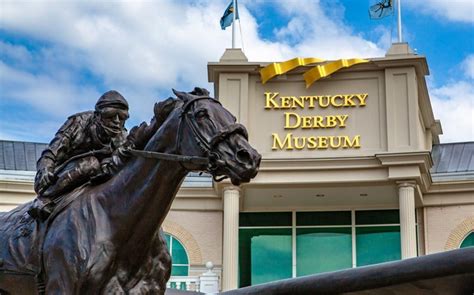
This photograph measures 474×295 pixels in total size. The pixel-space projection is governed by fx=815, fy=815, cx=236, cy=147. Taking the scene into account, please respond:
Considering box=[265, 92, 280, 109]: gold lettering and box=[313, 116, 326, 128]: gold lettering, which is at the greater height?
box=[265, 92, 280, 109]: gold lettering

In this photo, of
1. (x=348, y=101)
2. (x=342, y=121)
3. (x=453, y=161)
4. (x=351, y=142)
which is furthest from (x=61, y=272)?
(x=453, y=161)

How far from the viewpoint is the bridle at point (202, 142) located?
427cm

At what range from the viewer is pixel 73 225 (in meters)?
4.88

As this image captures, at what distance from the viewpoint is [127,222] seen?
485 cm

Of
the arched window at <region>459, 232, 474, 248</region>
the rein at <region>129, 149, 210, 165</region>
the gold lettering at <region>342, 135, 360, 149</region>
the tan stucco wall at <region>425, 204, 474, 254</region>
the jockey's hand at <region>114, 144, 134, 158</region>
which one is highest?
the gold lettering at <region>342, 135, 360, 149</region>

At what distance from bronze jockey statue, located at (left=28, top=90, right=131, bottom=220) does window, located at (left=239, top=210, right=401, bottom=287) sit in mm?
22951

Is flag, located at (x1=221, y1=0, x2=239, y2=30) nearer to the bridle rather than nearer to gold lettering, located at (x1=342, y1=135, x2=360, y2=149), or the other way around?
gold lettering, located at (x1=342, y1=135, x2=360, y2=149)

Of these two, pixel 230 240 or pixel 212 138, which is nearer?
pixel 212 138

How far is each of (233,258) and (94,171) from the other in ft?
66.9

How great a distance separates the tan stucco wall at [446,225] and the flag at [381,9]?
7.32m

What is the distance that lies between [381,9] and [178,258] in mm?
11731

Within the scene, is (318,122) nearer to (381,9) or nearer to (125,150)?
(381,9)

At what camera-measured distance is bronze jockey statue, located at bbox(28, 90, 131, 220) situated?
516cm

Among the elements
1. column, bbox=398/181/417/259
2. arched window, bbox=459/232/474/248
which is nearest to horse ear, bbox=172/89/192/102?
column, bbox=398/181/417/259
